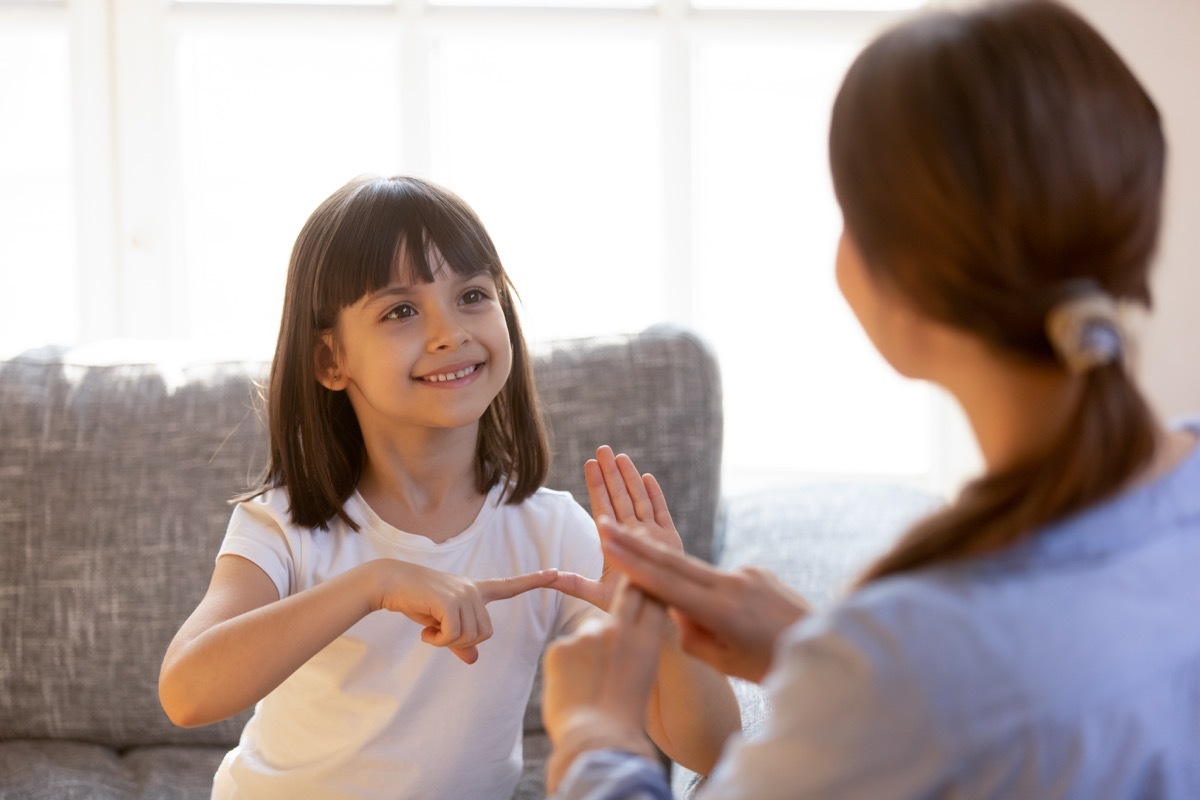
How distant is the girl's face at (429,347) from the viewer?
4.70ft

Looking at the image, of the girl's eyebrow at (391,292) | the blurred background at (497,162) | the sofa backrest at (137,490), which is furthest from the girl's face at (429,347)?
the blurred background at (497,162)

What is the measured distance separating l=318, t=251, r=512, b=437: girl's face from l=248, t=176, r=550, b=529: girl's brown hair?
0.02m

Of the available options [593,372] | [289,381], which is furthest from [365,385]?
[593,372]

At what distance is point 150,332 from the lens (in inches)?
107

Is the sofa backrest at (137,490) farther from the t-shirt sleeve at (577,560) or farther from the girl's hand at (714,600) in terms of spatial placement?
the girl's hand at (714,600)

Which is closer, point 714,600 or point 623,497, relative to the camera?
point 714,600

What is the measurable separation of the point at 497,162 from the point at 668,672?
1630 mm

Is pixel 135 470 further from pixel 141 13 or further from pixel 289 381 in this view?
pixel 141 13

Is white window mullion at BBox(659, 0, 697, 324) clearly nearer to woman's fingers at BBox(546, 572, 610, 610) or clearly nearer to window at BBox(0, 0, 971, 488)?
window at BBox(0, 0, 971, 488)

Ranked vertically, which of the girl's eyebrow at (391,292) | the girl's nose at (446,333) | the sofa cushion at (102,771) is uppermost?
the girl's eyebrow at (391,292)

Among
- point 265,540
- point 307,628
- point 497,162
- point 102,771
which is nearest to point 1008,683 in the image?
point 307,628

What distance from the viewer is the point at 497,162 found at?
274 centimetres

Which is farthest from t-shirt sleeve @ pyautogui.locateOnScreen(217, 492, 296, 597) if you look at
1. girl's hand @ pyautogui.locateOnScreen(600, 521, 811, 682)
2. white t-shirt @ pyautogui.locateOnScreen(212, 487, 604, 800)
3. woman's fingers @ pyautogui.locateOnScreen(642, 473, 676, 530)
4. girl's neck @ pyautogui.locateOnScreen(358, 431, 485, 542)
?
girl's hand @ pyautogui.locateOnScreen(600, 521, 811, 682)

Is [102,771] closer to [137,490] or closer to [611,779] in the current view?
[137,490]
